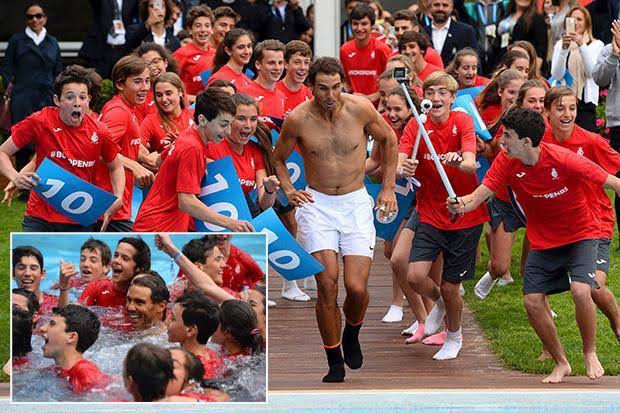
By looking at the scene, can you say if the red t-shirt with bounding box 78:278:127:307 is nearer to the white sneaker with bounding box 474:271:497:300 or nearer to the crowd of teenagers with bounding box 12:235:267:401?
the crowd of teenagers with bounding box 12:235:267:401

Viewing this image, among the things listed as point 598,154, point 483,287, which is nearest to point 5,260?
point 483,287

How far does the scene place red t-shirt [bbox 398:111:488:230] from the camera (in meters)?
9.98

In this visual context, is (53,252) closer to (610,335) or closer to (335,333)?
(335,333)

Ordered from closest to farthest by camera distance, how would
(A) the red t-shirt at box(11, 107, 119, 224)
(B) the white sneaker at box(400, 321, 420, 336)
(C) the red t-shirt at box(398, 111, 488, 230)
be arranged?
(A) the red t-shirt at box(11, 107, 119, 224)
(C) the red t-shirt at box(398, 111, 488, 230)
(B) the white sneaker at box(400, 321, 420, 336)

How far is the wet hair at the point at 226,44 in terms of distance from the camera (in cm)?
1257

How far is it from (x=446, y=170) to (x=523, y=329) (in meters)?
1.60

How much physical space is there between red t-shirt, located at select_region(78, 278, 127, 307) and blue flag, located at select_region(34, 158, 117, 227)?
2.05 meters

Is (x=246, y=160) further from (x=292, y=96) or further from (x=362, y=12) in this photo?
(x=362, y=12)

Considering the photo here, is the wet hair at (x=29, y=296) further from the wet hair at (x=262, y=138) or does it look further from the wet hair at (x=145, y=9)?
the wet hair at (x=145, y=9)

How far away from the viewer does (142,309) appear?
723 centimetres

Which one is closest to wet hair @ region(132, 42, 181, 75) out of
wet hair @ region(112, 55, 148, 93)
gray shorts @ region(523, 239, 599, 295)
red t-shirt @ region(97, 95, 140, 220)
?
wet hair @ region(112, 55, 148, 93)

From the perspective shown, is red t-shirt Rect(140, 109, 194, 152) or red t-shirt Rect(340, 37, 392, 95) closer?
red t-shirt Rect(140, 109, 194, 152)

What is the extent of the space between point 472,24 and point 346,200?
8824mm

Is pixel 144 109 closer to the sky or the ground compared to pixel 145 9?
closer to the sky
